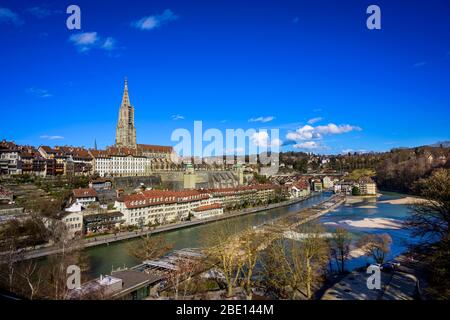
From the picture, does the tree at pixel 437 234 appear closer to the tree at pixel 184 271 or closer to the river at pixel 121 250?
the tree at pixel 184 271

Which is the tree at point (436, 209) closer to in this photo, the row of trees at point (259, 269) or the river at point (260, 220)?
the row of trees at point (259, 269)

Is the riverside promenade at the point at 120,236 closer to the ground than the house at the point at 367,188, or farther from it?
closer to the ground

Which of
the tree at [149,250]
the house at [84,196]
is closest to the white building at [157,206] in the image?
the house at [84,196]

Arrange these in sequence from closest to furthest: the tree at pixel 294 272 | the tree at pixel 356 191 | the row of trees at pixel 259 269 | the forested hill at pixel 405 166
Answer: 1. the tree at pixel 294 272
2. the row of trees at pixel 259 269
3. the tree at pixel 356 191
4. the forested hill at pixel 405 166

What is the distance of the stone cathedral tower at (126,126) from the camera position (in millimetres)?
33000

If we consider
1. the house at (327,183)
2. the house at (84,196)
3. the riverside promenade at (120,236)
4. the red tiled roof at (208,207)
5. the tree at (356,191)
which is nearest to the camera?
the riverside promenade at (120,236)

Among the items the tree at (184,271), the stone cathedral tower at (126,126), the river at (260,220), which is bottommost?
the river at (260,220)

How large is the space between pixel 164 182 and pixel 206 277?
1877cm

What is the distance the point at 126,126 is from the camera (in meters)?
33.0

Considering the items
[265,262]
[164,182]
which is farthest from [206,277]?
[164,182]

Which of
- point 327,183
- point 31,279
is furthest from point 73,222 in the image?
point 327,183

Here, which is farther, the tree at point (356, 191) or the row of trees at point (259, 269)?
the tree at point (356, 191)
